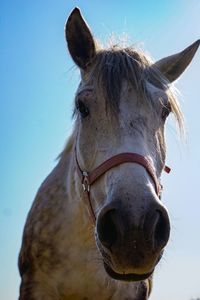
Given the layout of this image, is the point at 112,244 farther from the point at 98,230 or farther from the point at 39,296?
the point at 39,296

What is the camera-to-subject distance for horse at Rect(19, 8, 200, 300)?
3518mm

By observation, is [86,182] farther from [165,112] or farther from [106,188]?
[165,112]

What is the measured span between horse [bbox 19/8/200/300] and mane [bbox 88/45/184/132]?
11 mm

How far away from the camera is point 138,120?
4227 mm

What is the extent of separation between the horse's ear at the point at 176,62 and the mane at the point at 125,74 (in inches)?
18.3

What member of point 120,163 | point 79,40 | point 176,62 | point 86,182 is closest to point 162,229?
point 120,163

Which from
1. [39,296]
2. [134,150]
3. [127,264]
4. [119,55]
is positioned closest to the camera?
[127,264]

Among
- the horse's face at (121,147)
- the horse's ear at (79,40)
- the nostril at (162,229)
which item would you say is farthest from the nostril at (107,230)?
the horse's ear at (79,40)

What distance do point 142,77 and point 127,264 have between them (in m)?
2.00

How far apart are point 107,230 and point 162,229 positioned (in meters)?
0.42

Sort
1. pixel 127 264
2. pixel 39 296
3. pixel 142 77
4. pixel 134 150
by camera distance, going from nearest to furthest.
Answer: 1. pixel 127 264
2. pixel 134 150
3. pixel 142 77
4. pixel 39 296

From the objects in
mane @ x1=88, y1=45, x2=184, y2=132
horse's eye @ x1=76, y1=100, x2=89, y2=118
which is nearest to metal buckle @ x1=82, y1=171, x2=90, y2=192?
horse's eye @ x1=76, y1=100, x2=89, y2=118

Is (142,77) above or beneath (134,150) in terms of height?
above

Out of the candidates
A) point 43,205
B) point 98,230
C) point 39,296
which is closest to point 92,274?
point 39,296
